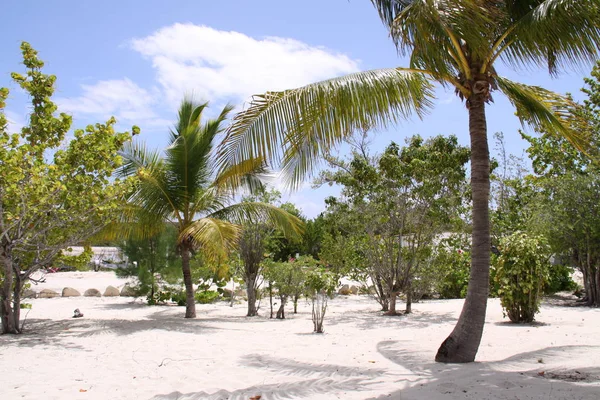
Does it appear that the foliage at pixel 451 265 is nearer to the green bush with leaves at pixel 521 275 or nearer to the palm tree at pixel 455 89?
the green bush with leaves at pixel 521 275

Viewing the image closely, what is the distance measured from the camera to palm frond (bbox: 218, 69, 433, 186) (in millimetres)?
5664

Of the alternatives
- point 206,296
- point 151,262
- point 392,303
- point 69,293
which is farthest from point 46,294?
point 392,303

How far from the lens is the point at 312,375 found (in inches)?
221

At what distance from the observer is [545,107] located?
6.62m

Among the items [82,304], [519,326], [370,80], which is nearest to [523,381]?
[370,80]

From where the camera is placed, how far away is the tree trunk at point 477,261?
5633 mm

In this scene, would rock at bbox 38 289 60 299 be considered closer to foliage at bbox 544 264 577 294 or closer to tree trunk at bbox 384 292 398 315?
tree trunk at bbox 384 292 398 315

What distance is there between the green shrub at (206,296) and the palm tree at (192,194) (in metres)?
4.09

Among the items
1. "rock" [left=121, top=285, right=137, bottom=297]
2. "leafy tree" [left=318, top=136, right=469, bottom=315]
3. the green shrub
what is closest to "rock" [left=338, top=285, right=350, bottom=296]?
the green shrub

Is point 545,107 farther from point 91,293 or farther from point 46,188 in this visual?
point 91,293

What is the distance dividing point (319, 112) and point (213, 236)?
5.68 metres

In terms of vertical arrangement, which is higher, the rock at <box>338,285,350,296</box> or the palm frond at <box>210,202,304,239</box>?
the palm frond at <box>210,202,304,239</box>

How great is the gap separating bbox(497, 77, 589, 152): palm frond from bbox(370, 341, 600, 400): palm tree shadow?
293cm

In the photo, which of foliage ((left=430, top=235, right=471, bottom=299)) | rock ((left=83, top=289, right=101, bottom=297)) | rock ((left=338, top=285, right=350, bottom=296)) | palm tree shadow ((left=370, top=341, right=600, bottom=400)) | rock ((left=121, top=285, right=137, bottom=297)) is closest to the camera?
palm tree shadow ((left=370, top=341, right=600, bottom=400))
